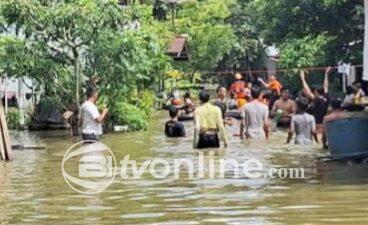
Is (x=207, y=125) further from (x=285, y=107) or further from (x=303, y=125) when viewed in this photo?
(x=285, y=107)

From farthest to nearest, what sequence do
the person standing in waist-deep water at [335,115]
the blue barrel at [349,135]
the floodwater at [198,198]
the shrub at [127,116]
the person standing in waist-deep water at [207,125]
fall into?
the shrub at [127,116] < the person standing in waist-deep water at [207,125] < the person standing in waist-deep water at [335,115] < the blue barrel at [349,135] < the floodwater at [198,198]

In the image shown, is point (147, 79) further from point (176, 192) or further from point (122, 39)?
point (176, 192)

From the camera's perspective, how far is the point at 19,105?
30812mm

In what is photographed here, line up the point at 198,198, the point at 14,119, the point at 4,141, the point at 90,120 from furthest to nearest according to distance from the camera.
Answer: the point at 14,119, the point at 4,141, the point at 90,120, the point at 198,198

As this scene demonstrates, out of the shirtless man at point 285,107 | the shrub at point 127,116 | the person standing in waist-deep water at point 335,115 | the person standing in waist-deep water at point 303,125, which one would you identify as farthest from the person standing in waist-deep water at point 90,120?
the shrub at point 127,116

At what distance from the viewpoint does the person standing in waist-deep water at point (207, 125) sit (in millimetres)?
16062

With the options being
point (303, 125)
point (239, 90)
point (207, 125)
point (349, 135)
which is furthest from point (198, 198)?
point (239, 90)

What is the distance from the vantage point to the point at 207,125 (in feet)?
53.2

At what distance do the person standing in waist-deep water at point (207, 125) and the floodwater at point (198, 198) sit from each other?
0.35m

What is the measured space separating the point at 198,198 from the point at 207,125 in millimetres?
4781

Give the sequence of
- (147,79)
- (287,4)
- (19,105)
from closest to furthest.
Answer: (147,79)
(19,105)
(287,4)

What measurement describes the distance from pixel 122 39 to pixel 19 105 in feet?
22.4

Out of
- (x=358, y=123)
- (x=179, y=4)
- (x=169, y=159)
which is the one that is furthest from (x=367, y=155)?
(x=179, y=4)

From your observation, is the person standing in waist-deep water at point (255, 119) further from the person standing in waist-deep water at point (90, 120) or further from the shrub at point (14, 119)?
the shrub at point (14, 119)
